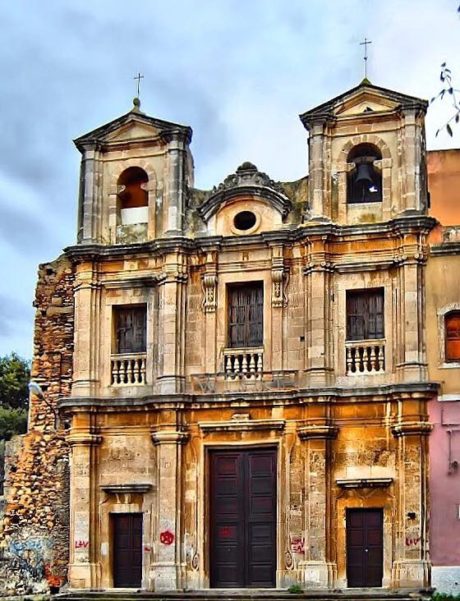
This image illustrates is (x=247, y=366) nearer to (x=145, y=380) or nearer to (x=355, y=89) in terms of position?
(x=145, y=380)

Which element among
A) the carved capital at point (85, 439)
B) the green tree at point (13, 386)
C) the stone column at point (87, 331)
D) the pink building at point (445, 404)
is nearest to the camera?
the pink building at point (445, 404)

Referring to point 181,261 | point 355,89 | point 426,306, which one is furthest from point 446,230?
point 181,261

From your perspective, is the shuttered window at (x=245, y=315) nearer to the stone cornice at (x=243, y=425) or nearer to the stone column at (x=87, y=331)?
the stone cornice at (x=243, y=425)

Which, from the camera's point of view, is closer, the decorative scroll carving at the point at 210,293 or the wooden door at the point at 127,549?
the wooden door at the point at 127,549

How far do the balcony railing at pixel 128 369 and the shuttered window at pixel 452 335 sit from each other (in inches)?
261

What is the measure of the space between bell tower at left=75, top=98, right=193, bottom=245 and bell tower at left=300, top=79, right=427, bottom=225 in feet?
9.92

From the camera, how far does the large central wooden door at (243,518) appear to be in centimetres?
2689

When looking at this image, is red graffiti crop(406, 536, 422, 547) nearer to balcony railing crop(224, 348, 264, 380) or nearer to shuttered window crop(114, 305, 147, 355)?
balcony railing crop(224, 348, 264, 380)

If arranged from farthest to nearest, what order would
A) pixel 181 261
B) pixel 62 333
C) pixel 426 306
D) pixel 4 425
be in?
1. pixel 4 425
2. pixel 62 333
3. pixel 181 261
4. pixel 426 306

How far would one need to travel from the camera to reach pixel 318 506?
26.1 meters

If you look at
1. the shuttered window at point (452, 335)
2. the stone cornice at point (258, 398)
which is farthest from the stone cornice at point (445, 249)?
the stone cornice at point (258, 398)

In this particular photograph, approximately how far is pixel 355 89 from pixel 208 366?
6.77 meters

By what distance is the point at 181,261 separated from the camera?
92.2 ft

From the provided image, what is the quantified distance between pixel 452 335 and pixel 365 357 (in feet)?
6.06
